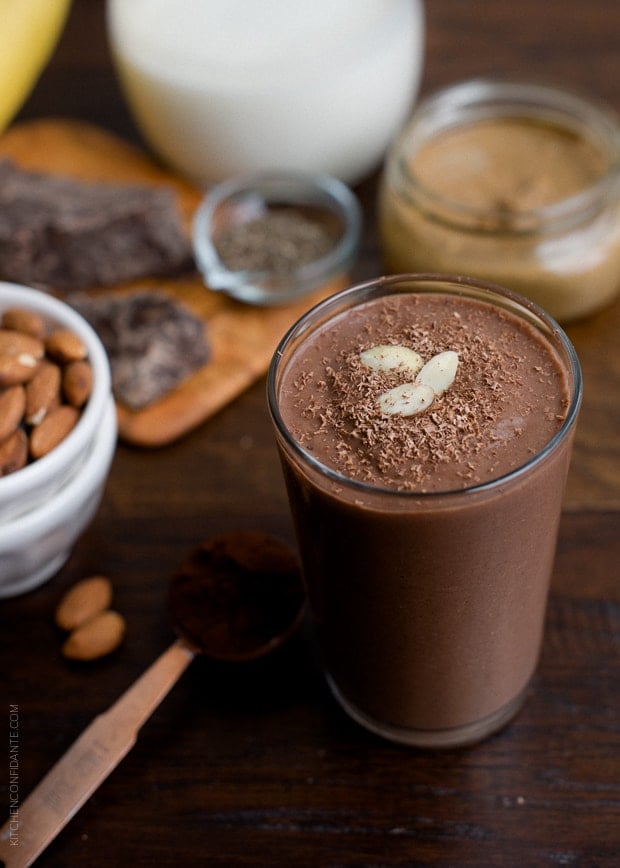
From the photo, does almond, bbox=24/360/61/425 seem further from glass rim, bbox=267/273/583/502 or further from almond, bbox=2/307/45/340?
glass rim, bbox=267/273/583/502

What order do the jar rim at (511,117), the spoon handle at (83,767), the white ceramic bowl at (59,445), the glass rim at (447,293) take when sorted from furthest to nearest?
the jar rim at (511,117) → the white ceramic bowl at (59,445) → the spoon handle at (83,767) → the glass rim at (447,293)

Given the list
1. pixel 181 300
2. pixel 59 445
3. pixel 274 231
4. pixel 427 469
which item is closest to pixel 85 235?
pixel 181 300

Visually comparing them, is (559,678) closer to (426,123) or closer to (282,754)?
(282,754)

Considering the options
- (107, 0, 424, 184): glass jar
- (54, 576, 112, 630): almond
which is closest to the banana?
(107, 0, 424, 184): glass jar

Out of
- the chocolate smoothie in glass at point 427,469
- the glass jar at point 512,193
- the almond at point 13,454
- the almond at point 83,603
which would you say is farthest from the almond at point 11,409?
the glass jar at point 512,193

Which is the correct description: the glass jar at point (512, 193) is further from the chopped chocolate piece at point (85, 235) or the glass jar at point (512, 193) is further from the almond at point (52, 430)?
the almond at point (52, 430)

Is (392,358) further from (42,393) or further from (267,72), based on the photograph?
(267,72)

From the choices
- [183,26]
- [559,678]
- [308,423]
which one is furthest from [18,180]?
[559,678]
